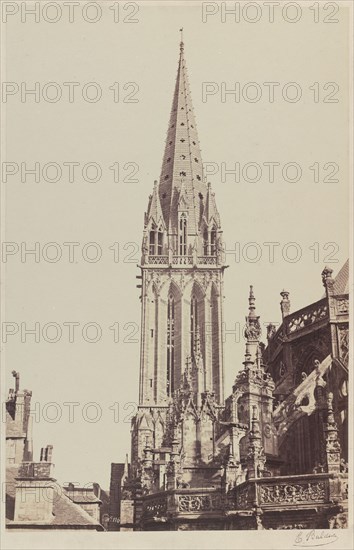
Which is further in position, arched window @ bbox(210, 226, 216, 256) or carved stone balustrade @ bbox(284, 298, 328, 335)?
arched window @ bbox(210, 226, 216, 256)

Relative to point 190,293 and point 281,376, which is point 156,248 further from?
point 281,376

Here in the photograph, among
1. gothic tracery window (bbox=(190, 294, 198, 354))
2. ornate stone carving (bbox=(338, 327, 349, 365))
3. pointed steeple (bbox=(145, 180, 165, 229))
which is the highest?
pointed steeple (bbox=(145, 180, 165, 229))

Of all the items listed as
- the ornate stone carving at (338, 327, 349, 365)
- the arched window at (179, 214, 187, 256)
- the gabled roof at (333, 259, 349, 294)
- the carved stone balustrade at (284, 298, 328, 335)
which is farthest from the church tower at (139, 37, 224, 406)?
the ornate stone carving at (338, 327, 349, 365)

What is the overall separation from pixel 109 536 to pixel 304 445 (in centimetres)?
988

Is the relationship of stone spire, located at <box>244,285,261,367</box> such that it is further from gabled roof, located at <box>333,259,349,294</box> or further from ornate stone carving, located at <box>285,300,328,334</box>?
gabled roof, located at <box>333,259,349,294</box>

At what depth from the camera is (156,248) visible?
206ft

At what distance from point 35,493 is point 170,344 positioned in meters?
37.2

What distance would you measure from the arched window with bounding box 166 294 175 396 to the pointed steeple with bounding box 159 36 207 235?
23.6 ft

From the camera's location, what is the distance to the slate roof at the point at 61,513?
22.6 meters

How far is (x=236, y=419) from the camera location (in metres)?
28.4

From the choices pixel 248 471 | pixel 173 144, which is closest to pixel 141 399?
pixel 173 144

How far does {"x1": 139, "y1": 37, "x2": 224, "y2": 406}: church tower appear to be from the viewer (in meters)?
58.6

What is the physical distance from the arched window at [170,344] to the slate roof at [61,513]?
32.2 metres
